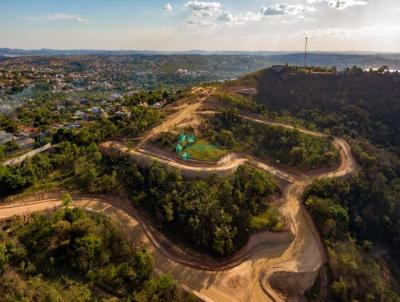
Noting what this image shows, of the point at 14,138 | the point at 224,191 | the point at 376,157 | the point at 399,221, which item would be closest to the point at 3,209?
the point at 224,191

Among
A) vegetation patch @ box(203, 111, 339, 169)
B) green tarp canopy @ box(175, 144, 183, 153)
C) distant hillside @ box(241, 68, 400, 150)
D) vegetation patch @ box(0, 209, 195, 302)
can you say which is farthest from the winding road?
distant hillside @ box(241, 68, 400, 150)

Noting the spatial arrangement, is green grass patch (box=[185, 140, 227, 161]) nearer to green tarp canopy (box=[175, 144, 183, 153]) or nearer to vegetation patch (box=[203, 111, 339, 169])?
green tarp canopy (box=[175, 144, 183, 153])

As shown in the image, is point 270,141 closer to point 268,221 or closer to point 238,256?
point 268,221

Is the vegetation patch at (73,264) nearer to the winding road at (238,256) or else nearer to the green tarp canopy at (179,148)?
the winding road at (238,256)

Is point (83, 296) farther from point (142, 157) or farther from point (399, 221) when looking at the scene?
point (399, 221)

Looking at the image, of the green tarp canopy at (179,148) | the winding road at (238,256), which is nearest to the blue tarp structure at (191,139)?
the green tarp canopy at (179,148)

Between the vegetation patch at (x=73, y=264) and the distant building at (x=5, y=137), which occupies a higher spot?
the distant building at (x=5, y=137)

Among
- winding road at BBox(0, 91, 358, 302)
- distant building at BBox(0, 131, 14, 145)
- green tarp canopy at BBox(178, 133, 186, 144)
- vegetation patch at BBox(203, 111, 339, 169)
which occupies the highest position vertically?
green tarp canopy at BBox(178, 133, 186, 144)
